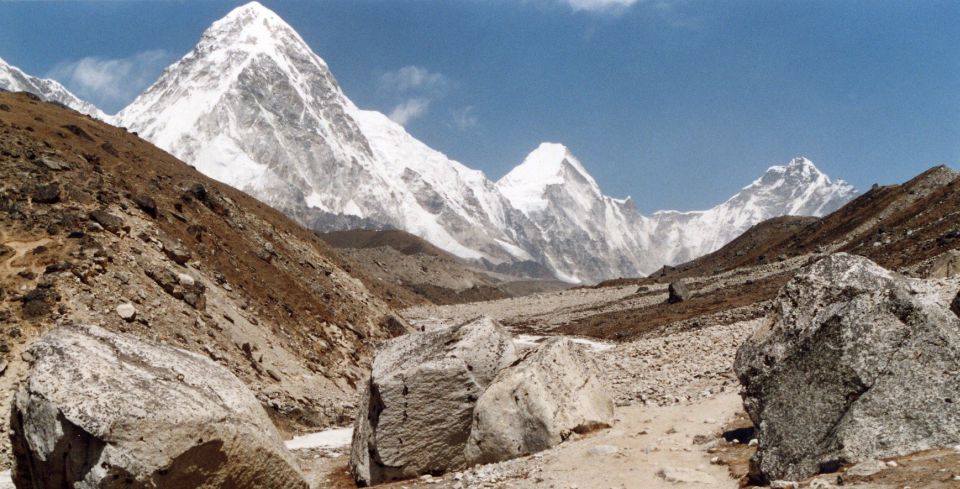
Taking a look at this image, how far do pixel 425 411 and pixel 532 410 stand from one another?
8.03 feet

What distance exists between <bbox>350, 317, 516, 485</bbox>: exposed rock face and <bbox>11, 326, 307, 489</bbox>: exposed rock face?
379cm

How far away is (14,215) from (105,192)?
5342mm

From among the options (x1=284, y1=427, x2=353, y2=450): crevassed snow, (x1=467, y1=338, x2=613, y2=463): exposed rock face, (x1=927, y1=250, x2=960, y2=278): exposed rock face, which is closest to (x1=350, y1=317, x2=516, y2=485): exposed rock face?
(x1=467, y1=338, x2=613, y2=463): exposed rock face

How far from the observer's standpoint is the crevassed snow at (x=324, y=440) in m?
21.6

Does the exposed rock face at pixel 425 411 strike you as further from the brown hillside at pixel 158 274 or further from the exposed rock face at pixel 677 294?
the exposed rock face at pixel 677 294

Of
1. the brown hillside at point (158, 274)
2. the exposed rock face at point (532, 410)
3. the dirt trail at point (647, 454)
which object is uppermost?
the brown hillside at point (158, 274)

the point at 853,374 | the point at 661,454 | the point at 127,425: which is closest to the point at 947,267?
the point at 661,454

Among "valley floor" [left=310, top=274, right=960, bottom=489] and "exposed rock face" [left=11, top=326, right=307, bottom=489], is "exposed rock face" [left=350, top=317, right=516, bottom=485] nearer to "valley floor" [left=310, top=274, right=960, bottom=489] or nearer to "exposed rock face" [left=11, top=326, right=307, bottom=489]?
"valley floor" [left=310, top=274, right=960, bottom=489]

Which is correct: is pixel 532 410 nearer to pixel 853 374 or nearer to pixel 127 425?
pixel 853 374

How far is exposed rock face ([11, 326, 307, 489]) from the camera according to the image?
10.6 metres

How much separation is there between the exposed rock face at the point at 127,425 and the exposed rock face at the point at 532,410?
4326 millimetres

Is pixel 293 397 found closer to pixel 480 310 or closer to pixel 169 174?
pixel 169 174

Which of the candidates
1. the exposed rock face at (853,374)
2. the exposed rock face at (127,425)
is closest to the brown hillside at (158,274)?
the exposed rock face at (127,425)

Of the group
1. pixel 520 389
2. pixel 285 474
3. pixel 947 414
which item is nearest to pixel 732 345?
pixel 520 389
